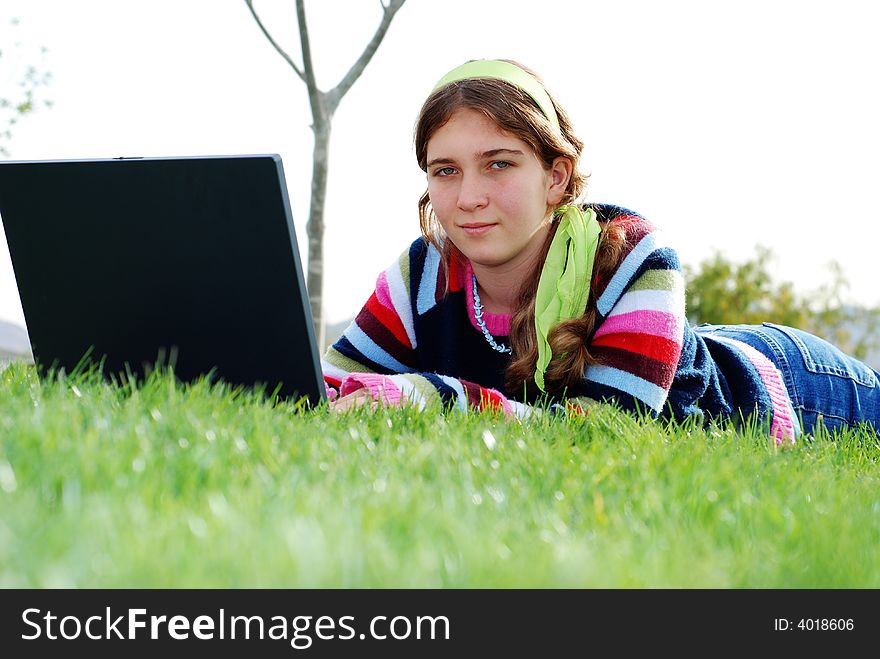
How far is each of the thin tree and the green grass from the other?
694 cm

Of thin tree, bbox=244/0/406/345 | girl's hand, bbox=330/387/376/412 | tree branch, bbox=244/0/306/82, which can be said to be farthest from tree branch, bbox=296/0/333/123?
girl's hand, bbox=330/387/376/412

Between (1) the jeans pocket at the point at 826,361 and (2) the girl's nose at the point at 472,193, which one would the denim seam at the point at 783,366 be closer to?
(1) the jeans pocket at the point at 826,361

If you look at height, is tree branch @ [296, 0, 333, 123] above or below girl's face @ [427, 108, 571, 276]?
above

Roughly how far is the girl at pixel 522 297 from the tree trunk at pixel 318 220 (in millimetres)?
5514

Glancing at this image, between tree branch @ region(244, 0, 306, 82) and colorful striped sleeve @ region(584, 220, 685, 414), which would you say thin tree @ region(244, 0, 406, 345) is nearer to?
tree branch @ region(244, 0, 306, 82)

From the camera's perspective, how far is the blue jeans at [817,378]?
4492mm

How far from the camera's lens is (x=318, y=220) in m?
9.73

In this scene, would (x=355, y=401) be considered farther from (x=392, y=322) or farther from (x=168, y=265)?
(x=392, y=322)

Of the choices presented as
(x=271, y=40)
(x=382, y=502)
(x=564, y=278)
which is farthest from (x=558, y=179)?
(x=271, y=40)

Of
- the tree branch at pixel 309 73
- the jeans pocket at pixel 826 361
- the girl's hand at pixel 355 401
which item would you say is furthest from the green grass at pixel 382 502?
the tree branch at pixel 309 73

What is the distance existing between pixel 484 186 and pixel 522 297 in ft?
1.92

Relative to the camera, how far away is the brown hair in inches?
135

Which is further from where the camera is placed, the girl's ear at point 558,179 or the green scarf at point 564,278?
the girl's ear at point 558,179
